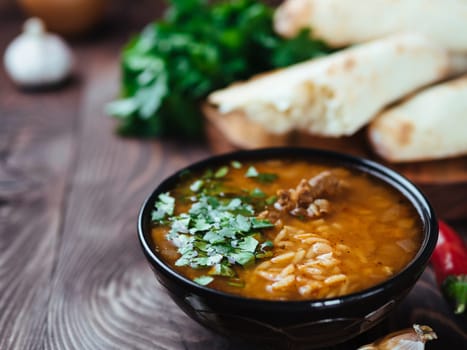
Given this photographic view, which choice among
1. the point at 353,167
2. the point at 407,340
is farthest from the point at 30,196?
the point at 407,340

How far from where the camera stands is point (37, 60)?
4172mm

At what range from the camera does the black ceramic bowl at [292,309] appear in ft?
5.38

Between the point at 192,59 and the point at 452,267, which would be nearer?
the point at 452,267

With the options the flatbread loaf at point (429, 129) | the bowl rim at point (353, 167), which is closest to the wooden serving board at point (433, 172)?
the flatbread loaf at point (429, 129)

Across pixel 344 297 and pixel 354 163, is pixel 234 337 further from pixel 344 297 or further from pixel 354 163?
pixel 354 163

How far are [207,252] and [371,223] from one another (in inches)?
19.8

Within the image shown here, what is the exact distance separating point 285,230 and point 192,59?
161 centimetres

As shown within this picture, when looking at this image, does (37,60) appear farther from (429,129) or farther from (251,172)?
(429,129)

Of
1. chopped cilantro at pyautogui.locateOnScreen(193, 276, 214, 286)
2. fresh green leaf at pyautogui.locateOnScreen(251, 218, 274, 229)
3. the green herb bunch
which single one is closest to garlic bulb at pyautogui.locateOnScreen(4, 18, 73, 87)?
the green herb bunch

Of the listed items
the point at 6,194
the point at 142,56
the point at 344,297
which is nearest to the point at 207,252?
the point at 344,297

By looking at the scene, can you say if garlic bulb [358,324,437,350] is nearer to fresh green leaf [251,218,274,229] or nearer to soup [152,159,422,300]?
soup [152,159,422,300]

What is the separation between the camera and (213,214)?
203 centimetres

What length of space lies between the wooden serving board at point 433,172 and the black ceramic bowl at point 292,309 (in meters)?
0.73

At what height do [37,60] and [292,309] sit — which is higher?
[292,309]
